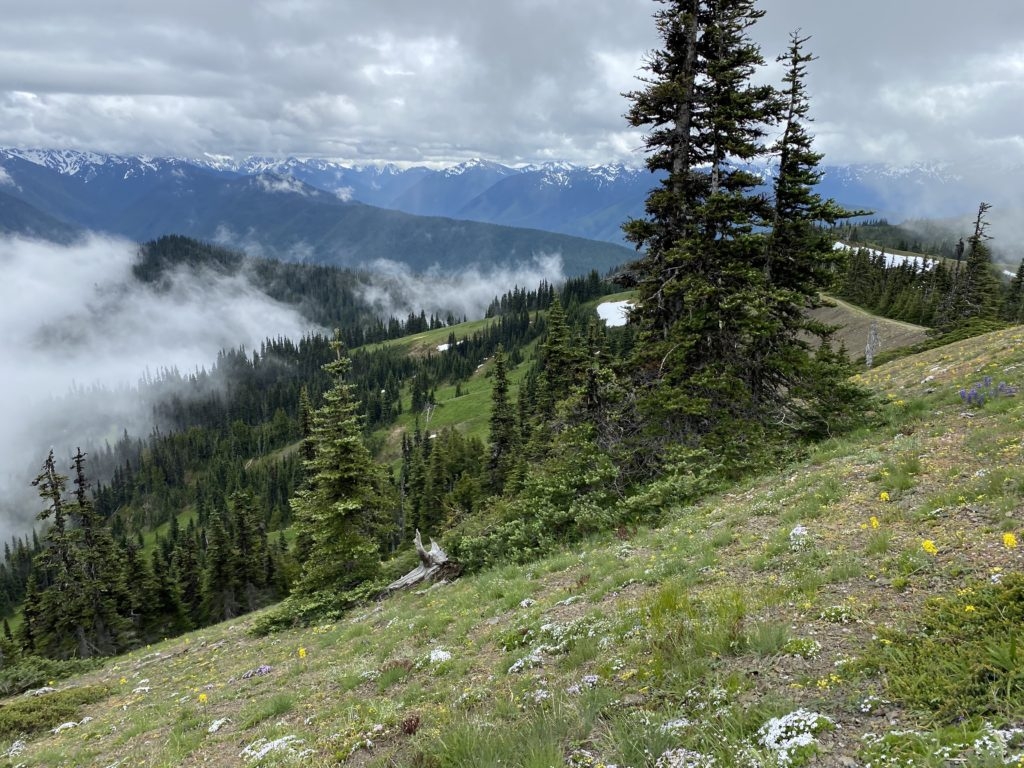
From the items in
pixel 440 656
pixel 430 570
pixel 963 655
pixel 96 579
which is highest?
pixel 963 655

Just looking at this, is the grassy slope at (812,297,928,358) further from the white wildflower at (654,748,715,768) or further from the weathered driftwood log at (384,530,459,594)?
the white wildflower at (654,748,715,768)

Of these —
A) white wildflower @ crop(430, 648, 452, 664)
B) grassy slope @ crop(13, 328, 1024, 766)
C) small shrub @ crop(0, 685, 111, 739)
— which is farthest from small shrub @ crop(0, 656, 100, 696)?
white wildflower @ crop(430, 648, 452, 664)

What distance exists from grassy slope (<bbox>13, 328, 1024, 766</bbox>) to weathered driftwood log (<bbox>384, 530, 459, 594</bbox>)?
2.39 metres

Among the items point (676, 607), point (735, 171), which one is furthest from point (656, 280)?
point (676, 607)

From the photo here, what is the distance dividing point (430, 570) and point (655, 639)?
1415cm

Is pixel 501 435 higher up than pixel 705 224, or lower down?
lower down

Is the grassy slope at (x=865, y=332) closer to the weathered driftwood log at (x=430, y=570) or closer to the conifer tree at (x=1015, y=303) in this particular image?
the conifer tree at (x=1015, y=303)

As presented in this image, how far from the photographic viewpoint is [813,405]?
62.6 ft

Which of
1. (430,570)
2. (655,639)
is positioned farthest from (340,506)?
(655,639)

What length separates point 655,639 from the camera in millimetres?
7395

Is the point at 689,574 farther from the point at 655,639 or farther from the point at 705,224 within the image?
the point at 705,224

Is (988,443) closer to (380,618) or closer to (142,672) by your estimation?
(380,618)

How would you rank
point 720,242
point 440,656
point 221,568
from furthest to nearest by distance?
point 221,568 → point 720,242 → point 440,656

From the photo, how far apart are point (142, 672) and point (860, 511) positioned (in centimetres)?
2441
